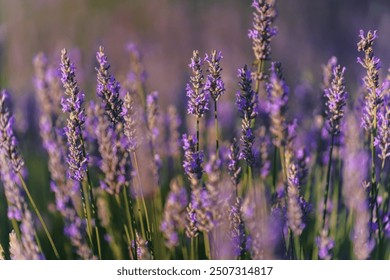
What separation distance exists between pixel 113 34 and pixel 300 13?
41.3 inches

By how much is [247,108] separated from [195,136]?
0.93 feet

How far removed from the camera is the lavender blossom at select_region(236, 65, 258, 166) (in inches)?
61.6

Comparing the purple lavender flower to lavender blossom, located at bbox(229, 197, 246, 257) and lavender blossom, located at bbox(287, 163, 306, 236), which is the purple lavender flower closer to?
lavender blossom, located at bbox(229, 197, 246, 257)

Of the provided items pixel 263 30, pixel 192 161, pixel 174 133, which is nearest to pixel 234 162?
pixel 192 161

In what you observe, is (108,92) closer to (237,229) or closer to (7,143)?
(7,143)

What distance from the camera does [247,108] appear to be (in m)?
1.58

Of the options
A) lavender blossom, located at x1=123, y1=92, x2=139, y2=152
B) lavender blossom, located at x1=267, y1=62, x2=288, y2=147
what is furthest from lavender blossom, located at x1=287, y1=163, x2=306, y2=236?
lavender blossom, located at x1=123, y1=92, x2=139, y2=152

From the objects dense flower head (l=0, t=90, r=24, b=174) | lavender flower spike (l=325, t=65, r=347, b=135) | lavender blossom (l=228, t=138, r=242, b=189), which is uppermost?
lavender flower spike (l=325, t=65, r=347, b=135)

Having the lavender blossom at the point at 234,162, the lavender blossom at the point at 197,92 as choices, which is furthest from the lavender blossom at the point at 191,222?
the lavender blossom at the point at 197,92

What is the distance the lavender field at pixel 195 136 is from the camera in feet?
5.17

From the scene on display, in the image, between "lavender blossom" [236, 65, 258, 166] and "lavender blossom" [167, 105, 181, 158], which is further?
"lavender blossom" [167, 105, 181, 158]

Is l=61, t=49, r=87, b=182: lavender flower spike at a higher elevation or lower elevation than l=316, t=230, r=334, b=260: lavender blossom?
higher

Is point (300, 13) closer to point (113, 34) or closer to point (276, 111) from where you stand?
point (113, 34)

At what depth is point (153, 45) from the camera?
3.25m
